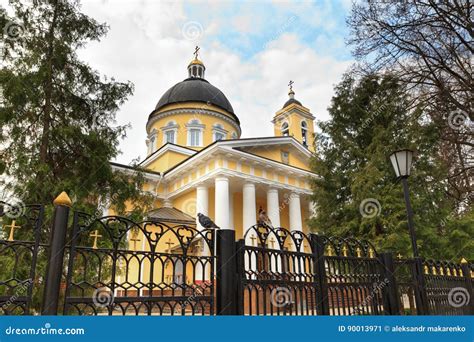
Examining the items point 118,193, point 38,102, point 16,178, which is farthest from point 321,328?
point 38,102

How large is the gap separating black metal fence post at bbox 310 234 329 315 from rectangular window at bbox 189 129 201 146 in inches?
828

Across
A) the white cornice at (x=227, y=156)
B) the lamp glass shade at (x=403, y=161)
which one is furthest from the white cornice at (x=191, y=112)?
the lamp glass shade at (x=403, y=161)

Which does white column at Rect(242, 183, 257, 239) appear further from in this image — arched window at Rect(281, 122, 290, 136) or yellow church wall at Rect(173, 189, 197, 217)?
arched window at Rect(281, 122, 290, 136)

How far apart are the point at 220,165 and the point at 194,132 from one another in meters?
8.63

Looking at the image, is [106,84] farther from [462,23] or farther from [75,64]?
[462,23]

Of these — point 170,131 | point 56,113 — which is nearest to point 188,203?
point 170,131

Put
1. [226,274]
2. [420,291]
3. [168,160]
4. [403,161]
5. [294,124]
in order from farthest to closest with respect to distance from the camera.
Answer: [294,124], [168,160], [403,161], [420,291], [226,274]

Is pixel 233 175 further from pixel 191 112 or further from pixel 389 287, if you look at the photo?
pixel 389 287

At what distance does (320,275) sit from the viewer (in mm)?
4152

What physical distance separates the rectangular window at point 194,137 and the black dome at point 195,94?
2475mm

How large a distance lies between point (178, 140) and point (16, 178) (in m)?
18.7

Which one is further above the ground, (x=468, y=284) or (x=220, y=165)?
(x=220, y=165)

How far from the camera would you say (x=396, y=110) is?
442 inches

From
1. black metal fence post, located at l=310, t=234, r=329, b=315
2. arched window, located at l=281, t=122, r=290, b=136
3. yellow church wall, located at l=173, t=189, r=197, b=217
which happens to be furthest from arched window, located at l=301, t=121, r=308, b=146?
black metal fence post, located at l=310, t=234, r=329, b=315
